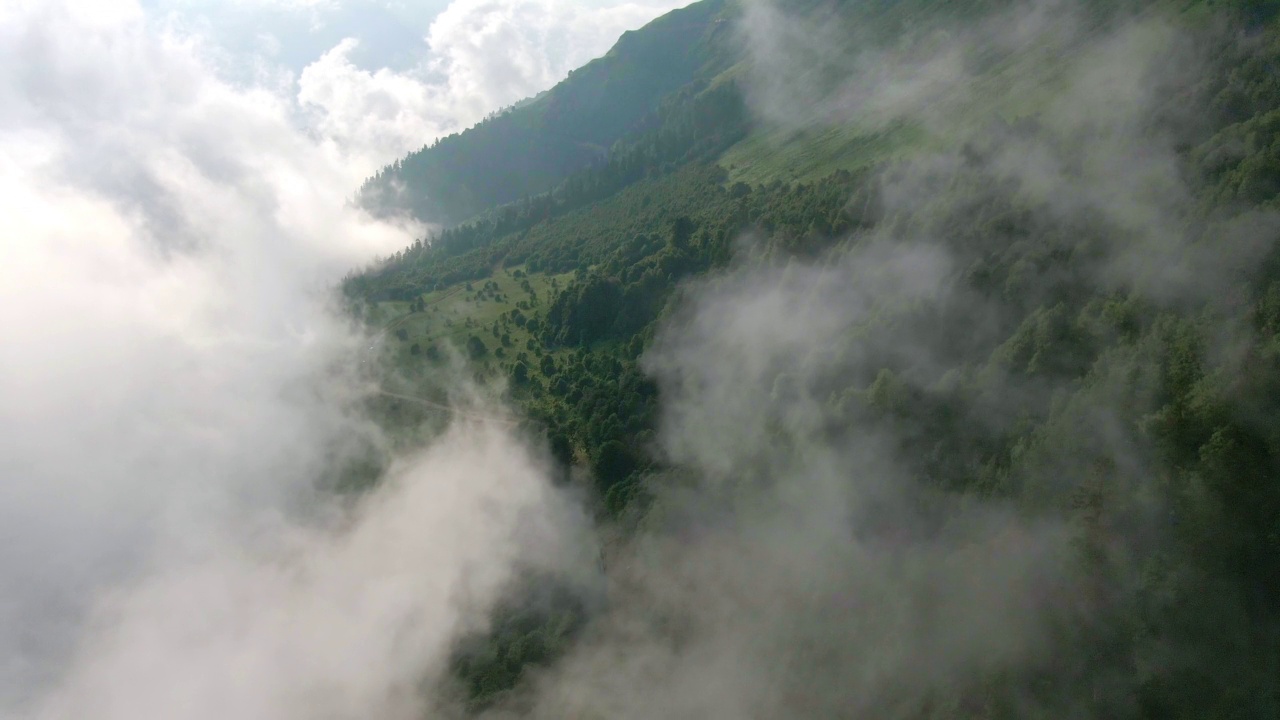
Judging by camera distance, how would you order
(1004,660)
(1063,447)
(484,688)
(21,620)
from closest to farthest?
(1004,660), (1063,447), (484,688), (21,620)

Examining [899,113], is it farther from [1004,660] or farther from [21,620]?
[21,620]

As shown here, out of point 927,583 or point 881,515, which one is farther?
point 881,515

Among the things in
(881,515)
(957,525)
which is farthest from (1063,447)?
(881,515)

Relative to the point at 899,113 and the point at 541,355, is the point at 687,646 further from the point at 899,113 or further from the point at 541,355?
the point at 899,113

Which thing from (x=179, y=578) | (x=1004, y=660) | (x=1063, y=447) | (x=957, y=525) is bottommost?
(x=1004, y=660)

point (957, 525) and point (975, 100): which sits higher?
point (975, 100)

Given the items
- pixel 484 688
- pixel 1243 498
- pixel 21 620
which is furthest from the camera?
pixel 21 620

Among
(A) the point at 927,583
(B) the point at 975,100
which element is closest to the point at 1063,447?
(A) the point at 927,583
